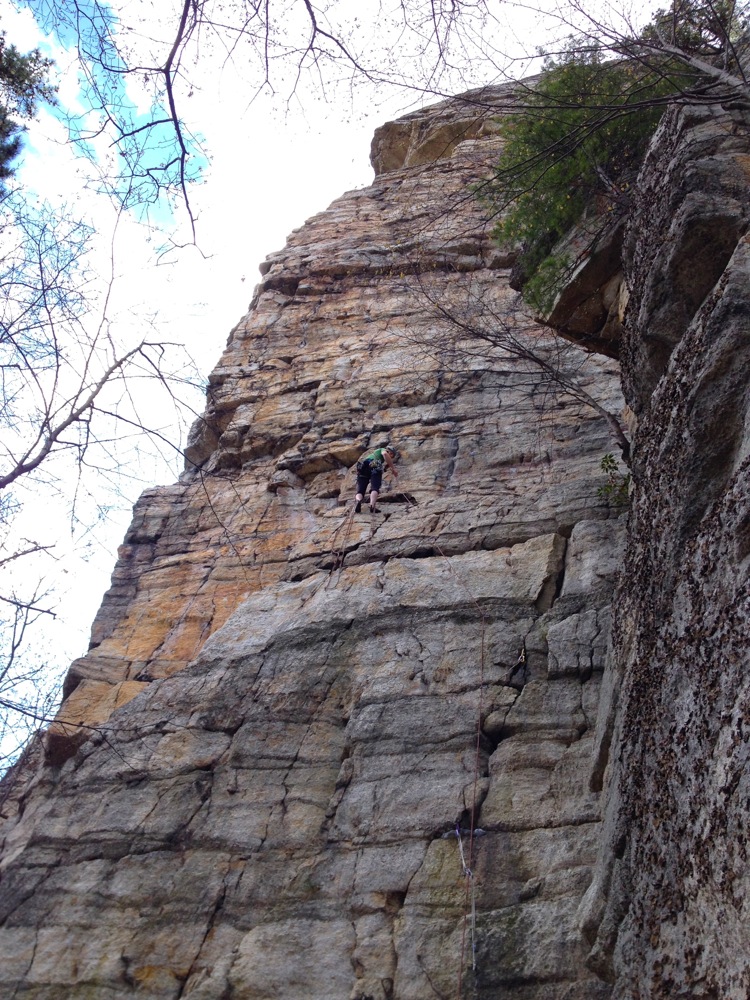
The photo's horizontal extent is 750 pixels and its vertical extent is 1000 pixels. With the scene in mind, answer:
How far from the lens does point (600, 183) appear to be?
10.9 metres

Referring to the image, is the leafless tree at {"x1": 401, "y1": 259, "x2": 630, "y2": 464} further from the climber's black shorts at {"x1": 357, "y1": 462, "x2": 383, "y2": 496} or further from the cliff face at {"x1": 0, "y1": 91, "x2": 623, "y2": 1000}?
the climber's black shorts at {"x1": 357, "y1": 462, "x2": 383, "y2": 496}

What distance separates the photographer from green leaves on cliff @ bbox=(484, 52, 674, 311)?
408 inches

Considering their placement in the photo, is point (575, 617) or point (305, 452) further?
point (305, 452)

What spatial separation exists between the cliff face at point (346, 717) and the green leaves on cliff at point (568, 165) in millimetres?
1564

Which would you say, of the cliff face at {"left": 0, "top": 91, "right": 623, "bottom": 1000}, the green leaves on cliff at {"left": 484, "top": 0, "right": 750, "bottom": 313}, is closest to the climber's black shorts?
the cliff face at {"left": 0, "top": 91, "right": 623, "bottom": 1000}

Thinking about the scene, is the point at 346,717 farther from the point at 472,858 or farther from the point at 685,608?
the point at 685,608

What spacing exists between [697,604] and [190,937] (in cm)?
520

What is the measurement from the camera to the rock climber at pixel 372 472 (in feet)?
40.9

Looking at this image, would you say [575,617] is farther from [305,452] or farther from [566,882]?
[305,452]

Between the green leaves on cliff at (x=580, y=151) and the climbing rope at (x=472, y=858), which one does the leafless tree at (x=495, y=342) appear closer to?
the green leaves on cliff at (x=580, y=151)

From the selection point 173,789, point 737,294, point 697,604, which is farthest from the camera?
point 173,789

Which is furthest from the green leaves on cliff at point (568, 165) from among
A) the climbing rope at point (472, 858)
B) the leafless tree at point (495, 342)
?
the climbing rope at point (472, 858)

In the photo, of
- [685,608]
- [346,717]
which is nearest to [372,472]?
[346,717]

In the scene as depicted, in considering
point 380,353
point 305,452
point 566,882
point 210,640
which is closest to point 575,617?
point 566,882
